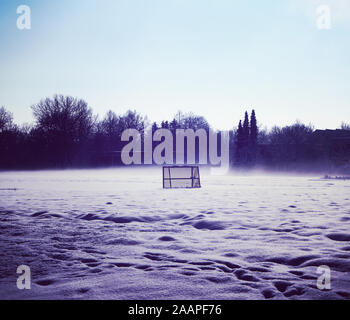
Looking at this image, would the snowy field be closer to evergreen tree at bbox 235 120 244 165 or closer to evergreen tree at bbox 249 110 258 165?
evergreen tree at bbox 249 110 258 165

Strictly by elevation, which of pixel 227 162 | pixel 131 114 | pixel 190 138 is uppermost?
pixel 131 114

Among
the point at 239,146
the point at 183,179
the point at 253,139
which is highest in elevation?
the point at 253,139

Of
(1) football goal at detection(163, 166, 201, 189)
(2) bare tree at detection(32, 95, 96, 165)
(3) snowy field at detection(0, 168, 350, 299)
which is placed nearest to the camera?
(3) snowy field at detection(0, 168, 350, 299)

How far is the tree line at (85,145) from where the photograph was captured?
146 feet

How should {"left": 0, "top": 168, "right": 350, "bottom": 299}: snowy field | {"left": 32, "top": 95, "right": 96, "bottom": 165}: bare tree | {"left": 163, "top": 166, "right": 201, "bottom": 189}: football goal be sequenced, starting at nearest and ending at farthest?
{"left": 0, "top": 168, "right": 350, "bottom": 299}: snowy field → {"left": 163, "top": 166, "right": 201, "bottom": 189}: football goal → {"left": 32, "top": 95, "right": 96, "bottom": 165}: bare tree

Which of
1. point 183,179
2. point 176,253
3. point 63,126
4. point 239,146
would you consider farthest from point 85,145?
point 176,253

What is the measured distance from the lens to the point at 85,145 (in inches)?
2088

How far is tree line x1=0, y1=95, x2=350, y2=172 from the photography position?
4441cm

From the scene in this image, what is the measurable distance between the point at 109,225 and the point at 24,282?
109 inches

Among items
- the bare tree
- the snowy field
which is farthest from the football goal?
the bare tree

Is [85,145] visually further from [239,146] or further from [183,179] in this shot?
[183,179]
